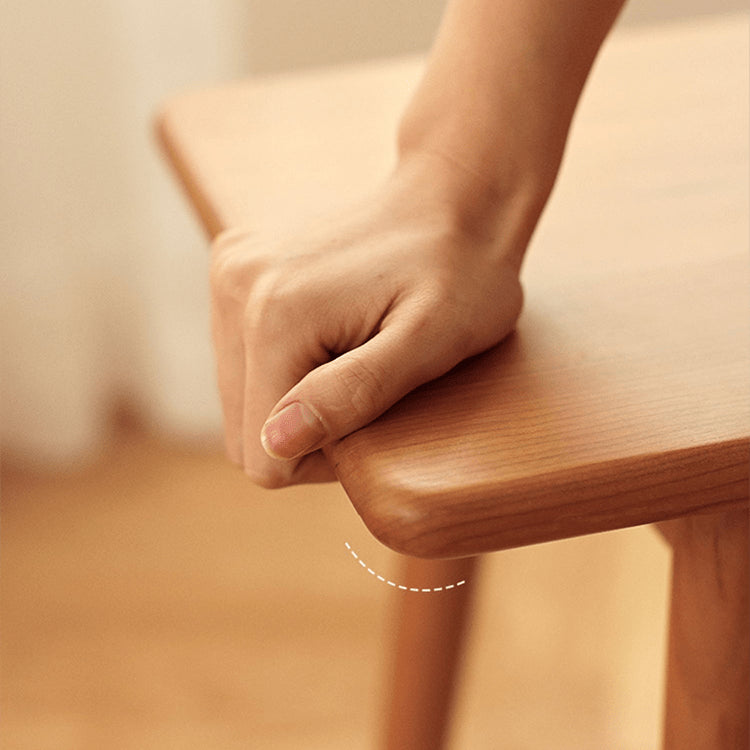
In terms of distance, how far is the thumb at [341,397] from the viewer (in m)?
0.39

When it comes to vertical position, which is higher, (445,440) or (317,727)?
(445,440)

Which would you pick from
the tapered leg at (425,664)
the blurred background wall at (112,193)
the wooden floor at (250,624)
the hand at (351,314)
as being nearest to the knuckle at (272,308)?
the hand at (351,314)

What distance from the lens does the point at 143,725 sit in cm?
122

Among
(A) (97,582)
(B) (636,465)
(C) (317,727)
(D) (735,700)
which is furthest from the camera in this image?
(A) (97,582)

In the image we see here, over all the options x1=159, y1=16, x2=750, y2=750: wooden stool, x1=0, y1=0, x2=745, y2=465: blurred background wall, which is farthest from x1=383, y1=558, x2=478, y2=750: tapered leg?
x1=0, y1=0, x2=745, y2=465: blurred background wall

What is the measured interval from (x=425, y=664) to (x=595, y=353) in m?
0.38

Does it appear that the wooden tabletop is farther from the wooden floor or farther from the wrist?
the wooden floor

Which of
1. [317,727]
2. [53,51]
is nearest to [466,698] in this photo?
[317,727]

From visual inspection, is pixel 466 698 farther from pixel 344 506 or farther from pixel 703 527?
pixel 703 527

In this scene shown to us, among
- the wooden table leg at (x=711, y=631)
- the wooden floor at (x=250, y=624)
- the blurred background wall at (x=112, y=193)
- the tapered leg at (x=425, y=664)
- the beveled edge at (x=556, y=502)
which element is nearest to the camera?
the beveled edge at (x=556, y=502)

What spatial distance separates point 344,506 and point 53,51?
605mm

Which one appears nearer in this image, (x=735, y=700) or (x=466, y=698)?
(x=735, y=700)

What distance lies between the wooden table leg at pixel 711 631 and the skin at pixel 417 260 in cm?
11

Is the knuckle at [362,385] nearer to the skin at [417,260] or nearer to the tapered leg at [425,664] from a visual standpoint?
the skin at [417,260]
